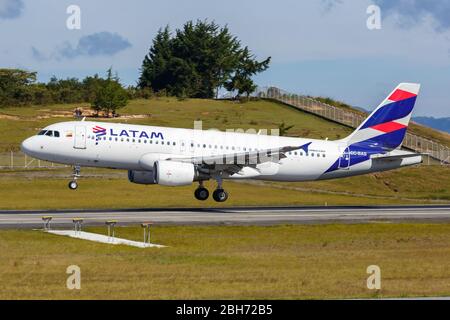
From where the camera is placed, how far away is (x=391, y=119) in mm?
65062

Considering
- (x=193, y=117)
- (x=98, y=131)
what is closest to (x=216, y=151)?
(x=98, y=131)

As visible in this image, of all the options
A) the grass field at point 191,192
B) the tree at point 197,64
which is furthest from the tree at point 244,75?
the grass field at point 191,192

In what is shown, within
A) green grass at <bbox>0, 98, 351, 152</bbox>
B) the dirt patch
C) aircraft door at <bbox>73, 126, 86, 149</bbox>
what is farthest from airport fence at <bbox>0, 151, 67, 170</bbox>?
aircraft door at <bbox>73, 126, 86, 149</bbox>

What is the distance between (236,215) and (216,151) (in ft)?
21.0

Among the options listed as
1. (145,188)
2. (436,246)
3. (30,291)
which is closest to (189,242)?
(436,246)

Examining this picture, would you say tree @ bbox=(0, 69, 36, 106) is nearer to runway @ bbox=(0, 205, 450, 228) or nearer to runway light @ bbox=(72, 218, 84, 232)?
runway @ bbox=(0, 205, 450, 228)

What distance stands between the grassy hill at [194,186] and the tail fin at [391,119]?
6.47 m

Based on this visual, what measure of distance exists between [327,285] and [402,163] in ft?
119

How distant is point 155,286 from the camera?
1097 inches

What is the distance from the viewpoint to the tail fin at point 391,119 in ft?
211

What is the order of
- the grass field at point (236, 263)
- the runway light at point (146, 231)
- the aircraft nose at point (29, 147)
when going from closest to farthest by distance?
the grass field at point (236, 263), the runway light at point (146, 231), the aircraft nose at point (29, 147)

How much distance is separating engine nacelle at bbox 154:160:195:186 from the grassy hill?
30.4ft

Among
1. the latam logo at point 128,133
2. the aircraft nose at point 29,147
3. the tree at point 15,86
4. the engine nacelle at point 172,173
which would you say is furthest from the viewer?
the tree at point 15,86

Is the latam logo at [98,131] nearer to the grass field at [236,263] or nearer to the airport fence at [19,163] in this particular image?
the grass field at [236,263]
